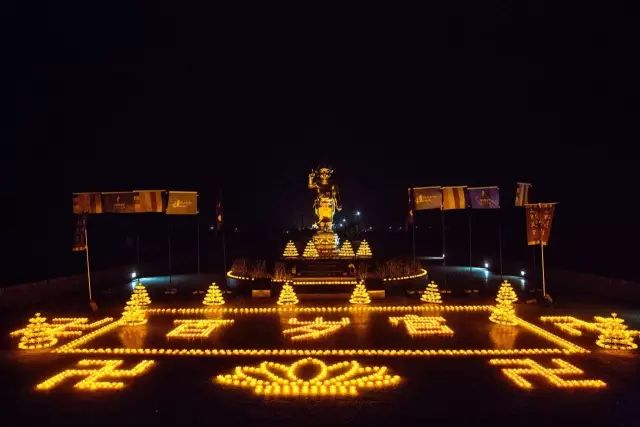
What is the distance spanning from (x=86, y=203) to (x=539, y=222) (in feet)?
53.2

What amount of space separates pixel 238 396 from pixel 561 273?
60.0 feet

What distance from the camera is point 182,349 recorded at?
13.4 m

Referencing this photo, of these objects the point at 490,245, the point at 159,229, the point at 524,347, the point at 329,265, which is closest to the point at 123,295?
the point at 329,265

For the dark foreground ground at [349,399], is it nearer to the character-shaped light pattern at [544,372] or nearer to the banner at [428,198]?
the character-shaped light pattern at [544,372]

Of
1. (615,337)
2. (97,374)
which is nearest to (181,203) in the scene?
(97,374)

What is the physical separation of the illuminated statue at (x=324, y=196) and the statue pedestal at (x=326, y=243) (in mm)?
532

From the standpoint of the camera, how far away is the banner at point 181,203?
22.4 metres

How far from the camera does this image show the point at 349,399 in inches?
376

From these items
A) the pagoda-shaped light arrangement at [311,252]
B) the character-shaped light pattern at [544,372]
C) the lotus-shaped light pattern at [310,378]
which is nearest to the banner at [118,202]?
the pagoda-shaped light arrangement at [311,252]

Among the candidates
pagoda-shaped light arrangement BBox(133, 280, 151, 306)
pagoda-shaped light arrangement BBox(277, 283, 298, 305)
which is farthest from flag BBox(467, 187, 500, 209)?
pagoda-shaped light arrangement BBox(133, 280, 151, 306)

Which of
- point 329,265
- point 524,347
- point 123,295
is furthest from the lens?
point 329,265

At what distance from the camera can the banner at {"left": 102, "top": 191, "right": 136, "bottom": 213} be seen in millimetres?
20547

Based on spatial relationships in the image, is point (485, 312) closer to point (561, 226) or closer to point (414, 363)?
point (414, 363)

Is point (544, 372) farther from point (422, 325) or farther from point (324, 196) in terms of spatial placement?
point (324, 196)
